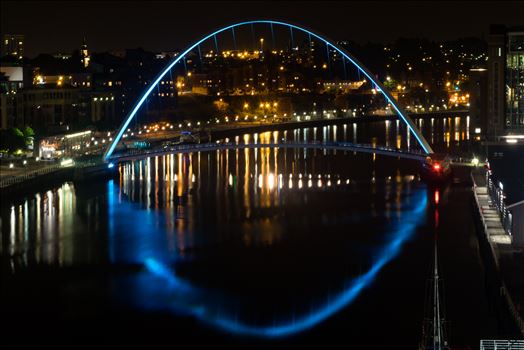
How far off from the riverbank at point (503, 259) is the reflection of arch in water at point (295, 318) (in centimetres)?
145

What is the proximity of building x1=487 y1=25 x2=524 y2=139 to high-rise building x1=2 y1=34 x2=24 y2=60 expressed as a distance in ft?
112

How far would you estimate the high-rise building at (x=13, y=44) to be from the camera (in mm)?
58656

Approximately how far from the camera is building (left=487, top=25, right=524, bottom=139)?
30453mm

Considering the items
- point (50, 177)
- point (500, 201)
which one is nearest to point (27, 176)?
point (50, 177)

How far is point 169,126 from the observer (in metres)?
43.6

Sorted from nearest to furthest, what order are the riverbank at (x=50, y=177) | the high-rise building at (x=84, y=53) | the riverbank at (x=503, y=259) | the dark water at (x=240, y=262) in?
the riverbank at (x=503, y=259) < the dark water at (x=240, y=262) < the riverbank at (x=50, y=177) < the high-rise building at (x=84, y=53)

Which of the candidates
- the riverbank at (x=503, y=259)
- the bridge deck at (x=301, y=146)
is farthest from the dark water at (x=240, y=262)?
the bridge deck at (x=301, y=146)

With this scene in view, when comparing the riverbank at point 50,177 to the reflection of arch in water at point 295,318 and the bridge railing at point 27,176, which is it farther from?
the reflection of arch in water at point 295,318

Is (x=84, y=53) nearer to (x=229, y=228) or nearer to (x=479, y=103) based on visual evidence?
(x=479, y=103)

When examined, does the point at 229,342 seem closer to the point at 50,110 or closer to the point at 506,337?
the point at 506,337

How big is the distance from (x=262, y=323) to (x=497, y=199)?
24.3 feet

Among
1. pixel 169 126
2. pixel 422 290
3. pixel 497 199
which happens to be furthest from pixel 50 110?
pixel 422 290

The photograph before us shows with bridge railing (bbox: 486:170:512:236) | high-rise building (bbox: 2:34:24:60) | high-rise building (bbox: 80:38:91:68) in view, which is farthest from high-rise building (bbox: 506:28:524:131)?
high-rise building (bbox: 2:34:24:60)

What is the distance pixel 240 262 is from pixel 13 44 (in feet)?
152
